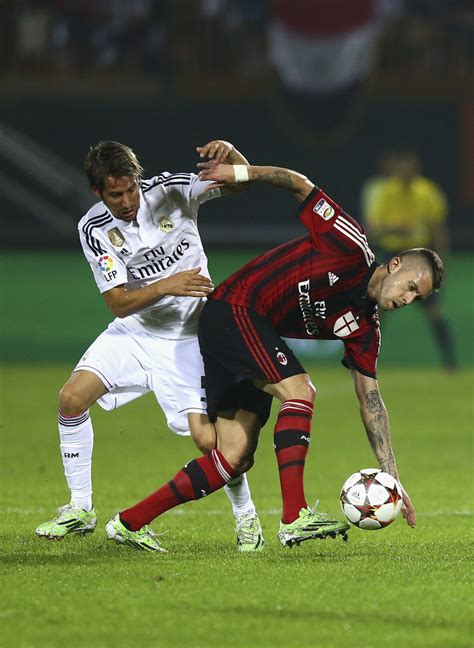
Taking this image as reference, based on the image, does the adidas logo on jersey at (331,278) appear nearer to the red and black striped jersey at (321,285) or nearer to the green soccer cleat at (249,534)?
the red and black striped jersey at (321,285)

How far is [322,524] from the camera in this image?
16.2 ft

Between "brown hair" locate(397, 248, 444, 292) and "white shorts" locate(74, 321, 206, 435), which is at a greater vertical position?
"brown hair" locate(397, 248, 444, 292)

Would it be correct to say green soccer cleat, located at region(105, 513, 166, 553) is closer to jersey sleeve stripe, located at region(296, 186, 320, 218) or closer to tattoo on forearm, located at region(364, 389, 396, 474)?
tattoo on forearm, located at region(364, 389, 396, 474)

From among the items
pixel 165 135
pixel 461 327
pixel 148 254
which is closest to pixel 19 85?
pixel 165 135

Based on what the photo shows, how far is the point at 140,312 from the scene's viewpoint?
5.87 m

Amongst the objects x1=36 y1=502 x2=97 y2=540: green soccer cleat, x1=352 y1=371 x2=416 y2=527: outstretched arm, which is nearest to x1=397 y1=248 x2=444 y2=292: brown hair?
x1=352 y1=371 x2=416 y2=527: outstretched arm

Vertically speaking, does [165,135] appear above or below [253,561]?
above

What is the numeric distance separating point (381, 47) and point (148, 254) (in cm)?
1416

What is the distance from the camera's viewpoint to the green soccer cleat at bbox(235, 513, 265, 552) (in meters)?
5.45

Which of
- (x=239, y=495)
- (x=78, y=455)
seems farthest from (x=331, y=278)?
(x=78, y=455)

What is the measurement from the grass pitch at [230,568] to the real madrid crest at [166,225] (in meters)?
1.42

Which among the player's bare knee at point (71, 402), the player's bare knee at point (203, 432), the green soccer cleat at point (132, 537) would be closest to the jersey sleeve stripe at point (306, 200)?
the player's bare knee at point (203, 432)

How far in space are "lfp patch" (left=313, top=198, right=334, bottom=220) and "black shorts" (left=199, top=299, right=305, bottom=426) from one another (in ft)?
1.68

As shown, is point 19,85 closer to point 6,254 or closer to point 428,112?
point 6,254
